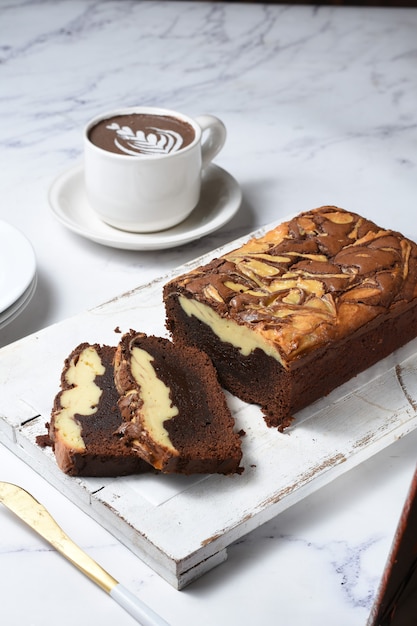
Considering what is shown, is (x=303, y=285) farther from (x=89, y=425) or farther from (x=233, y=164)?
(x=233, y=164)

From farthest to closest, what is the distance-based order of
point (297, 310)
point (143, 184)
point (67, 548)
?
point (143, 184)
point (297, 310)
point (67, 548)

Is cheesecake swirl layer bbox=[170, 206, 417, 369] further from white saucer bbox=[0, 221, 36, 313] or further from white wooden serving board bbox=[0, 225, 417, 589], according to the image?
white saucer bbox=[0, 221, 36, 313]

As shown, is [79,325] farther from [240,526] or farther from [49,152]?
[49,152]

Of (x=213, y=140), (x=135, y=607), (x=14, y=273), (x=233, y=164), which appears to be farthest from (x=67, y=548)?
(x=233, y=164)

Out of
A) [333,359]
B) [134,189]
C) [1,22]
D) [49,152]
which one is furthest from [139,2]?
[333,359]

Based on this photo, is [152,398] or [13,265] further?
[13,265]

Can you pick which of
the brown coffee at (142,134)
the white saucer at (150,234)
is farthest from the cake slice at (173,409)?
the brown coffee at (142,134)

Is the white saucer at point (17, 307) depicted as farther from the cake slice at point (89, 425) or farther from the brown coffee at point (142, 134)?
the brown coffee at point (142, 134)
